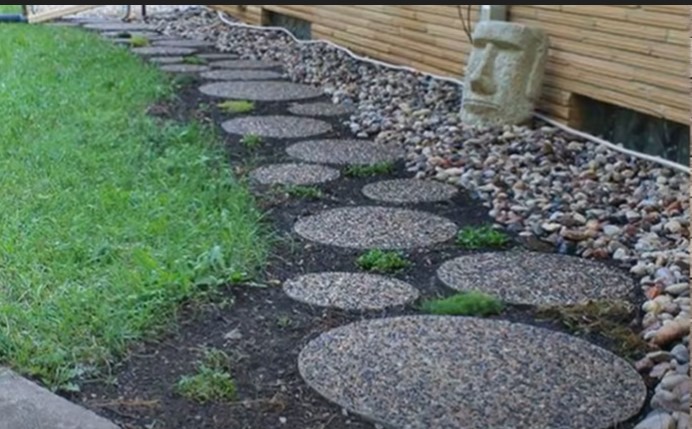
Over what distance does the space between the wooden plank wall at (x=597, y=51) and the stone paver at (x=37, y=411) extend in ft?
4.52

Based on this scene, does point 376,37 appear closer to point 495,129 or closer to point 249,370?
point 495,129

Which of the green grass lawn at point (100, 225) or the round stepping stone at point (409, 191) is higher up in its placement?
the green grass lawn at point (100, 225)

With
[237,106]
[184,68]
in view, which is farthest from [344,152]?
[184,68]

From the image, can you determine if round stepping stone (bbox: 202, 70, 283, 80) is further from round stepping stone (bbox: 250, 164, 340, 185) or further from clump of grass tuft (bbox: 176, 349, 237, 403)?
clump of grass tuft (bbox: 176, 349, 237, 403)

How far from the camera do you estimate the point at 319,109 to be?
4.19 metres

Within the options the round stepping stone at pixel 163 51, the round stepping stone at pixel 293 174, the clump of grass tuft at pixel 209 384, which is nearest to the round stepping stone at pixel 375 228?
the round stepping stone at pixel 293 174

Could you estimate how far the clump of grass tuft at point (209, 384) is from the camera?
1711 millimetres

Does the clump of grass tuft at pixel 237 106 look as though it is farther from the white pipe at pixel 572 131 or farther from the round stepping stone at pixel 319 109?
the white pipe at pixel 572 131

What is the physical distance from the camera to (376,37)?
5258 millimetres

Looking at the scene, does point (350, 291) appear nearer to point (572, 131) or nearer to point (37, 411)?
point (37, 411)

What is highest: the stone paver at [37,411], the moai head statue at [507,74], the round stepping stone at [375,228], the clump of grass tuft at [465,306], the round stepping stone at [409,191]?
the moai head statue at [507,74]

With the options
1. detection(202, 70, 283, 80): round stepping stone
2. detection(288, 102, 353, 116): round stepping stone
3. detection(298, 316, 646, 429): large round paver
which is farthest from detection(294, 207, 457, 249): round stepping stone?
detection(202, 70, 283, 80): round stepping stone

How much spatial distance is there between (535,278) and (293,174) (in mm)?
1092

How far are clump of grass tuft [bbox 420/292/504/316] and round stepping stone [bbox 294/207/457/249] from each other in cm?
41
